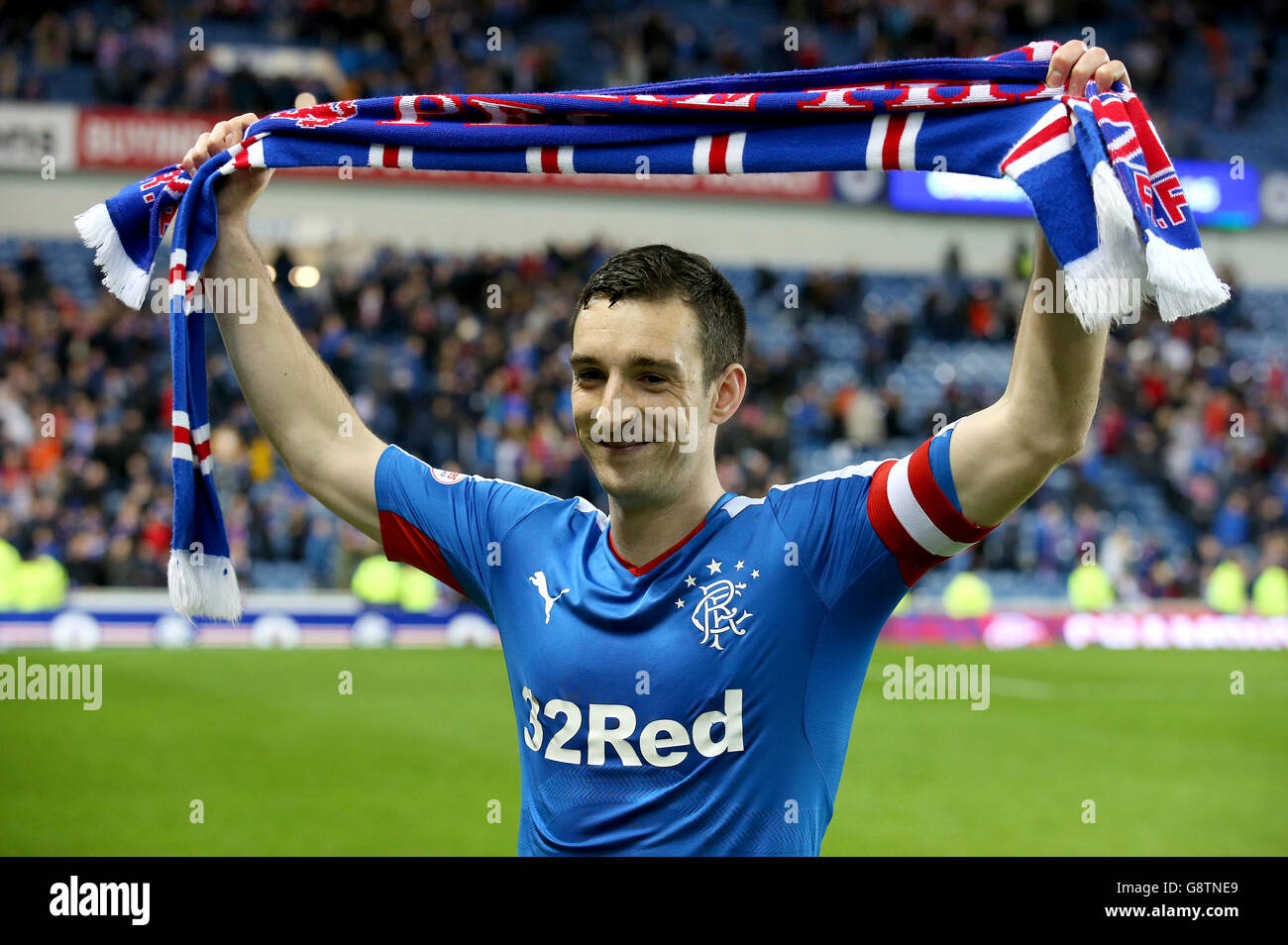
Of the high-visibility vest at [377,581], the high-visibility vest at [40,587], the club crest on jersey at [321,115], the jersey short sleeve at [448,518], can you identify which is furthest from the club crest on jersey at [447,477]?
the high-visibility vest at [377,581]

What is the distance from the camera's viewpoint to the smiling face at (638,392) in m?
2.81

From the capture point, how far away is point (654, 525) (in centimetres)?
298

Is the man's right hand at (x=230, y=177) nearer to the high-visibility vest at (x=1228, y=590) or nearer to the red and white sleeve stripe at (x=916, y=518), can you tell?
the red and white sleeve stripe at (x=916, y=518)

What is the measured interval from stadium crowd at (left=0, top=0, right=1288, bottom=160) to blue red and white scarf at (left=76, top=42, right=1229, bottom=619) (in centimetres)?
2026

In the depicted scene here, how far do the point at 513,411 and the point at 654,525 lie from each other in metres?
17.6

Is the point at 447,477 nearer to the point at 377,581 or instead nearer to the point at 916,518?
the point at 916,518

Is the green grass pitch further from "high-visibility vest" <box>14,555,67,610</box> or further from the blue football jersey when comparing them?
the blue football jersey

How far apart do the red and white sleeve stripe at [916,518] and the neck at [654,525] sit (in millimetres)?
392

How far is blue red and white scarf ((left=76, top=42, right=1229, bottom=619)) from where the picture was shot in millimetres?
2525

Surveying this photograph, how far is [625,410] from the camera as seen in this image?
2795mm

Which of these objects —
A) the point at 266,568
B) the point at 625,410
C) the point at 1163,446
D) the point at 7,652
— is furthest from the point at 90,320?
the point at 625,410

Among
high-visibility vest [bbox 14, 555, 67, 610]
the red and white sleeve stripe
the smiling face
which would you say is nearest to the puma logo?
the smiling face
